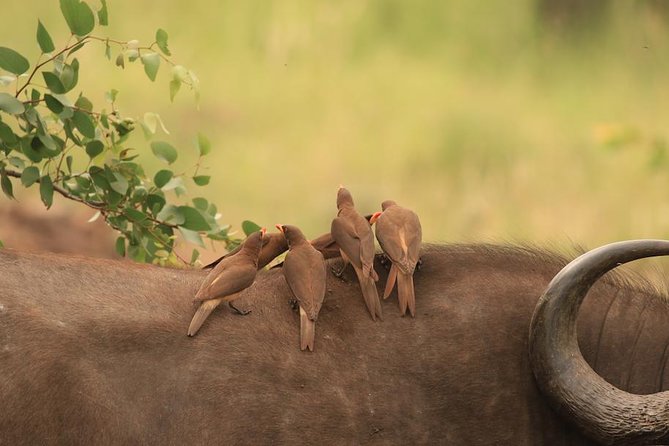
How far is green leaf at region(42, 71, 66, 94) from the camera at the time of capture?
515cm

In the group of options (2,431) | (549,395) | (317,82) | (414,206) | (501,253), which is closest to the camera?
(2,431)

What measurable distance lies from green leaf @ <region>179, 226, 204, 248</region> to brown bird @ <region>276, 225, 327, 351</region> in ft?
3.21

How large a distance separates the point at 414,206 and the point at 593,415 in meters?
7.67

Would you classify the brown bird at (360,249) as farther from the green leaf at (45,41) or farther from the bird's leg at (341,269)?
the green leaf at (45,41)

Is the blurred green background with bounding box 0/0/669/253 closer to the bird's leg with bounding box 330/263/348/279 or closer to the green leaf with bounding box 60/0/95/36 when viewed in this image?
the green leaf with bounding box 60/0/95/36

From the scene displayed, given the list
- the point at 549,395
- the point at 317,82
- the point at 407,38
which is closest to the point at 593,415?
the point at 549,395

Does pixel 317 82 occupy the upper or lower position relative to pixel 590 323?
upper

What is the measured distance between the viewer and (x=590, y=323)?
187 inches

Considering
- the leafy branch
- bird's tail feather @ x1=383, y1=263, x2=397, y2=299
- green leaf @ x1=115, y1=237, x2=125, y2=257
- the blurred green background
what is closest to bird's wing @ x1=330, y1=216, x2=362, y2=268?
bird's tail feather @ x1=383, y1=263, x2=397, y2=299

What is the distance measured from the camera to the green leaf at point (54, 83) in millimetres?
5152

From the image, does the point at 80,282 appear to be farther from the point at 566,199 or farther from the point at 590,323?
the point at 566,199

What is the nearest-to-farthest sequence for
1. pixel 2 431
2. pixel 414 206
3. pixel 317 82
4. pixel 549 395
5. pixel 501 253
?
pixel 2 431 < pixel 549 395 < pixel 501 253 < pixel 414 206 < pixel 317 82

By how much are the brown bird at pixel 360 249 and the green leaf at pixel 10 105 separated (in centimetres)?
130

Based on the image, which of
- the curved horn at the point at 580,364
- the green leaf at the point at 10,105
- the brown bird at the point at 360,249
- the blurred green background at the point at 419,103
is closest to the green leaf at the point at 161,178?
the green leaf at the point at 10,105
